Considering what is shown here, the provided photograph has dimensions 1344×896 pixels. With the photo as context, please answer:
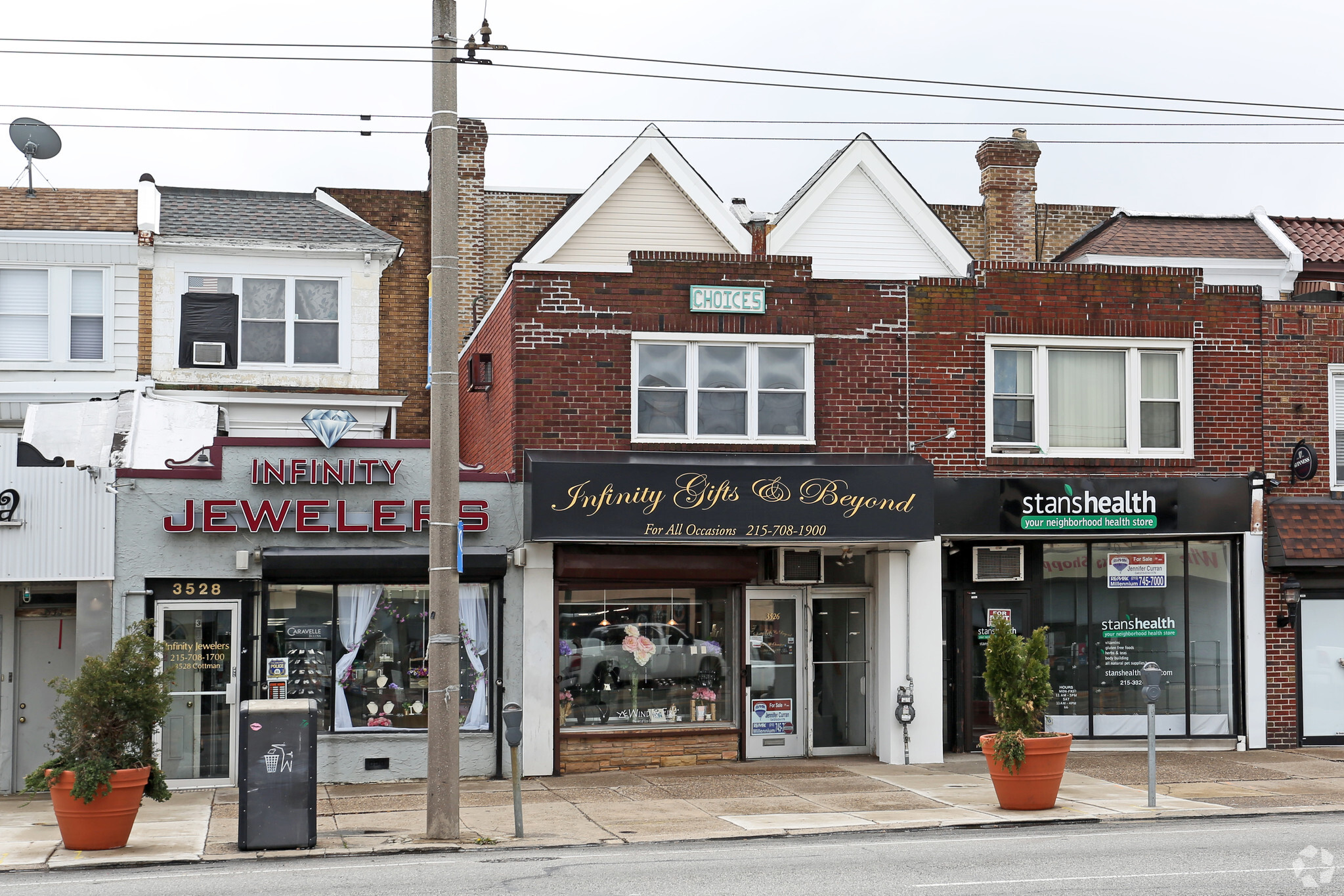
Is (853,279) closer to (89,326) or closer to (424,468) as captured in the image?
(424,468)

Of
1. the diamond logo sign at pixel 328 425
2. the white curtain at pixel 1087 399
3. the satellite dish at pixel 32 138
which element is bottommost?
the diamond logo sign at pixel 328 425

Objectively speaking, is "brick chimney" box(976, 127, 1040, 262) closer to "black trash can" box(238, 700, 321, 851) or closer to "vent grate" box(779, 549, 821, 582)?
"vent grate" box(779, 549, 821, 582)

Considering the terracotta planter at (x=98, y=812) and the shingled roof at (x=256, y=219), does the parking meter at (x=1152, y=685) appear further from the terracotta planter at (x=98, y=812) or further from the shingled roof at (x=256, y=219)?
the shingled roof at (x=256, y=219)

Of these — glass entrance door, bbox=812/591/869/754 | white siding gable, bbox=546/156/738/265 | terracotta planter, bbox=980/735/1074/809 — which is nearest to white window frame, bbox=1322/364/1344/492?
glass entrance door, bbox=812/591/869/754

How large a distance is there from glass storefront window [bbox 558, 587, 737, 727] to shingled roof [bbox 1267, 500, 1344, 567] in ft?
25.0

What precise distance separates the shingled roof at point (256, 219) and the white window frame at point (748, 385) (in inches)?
305

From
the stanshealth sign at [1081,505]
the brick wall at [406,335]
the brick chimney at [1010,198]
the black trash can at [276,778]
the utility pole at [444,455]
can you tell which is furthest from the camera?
the brick chimney at [1010,198]

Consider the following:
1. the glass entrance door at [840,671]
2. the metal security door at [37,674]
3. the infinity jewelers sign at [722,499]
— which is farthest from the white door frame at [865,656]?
the metal security door at [37,674]

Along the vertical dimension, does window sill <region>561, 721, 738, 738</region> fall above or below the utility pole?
below

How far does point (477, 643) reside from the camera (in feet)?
56.5

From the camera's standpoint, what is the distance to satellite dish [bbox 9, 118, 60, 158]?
23094 millimetres

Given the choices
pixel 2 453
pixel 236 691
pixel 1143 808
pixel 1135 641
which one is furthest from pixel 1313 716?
pixel 2 453

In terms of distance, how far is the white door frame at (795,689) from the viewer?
1827cm

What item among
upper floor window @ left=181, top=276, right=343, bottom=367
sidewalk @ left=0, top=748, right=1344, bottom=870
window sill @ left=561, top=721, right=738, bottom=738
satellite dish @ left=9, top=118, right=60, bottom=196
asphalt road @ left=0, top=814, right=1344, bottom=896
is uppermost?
satellite dish @ left=9, top=118, right=60, bottom=196
